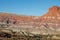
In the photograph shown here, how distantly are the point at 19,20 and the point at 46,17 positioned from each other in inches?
704

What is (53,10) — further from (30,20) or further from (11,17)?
(11,17)

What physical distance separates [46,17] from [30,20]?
1082 centimetres

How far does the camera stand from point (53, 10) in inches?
5005

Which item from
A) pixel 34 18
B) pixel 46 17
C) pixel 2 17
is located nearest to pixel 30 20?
pixel 34 18

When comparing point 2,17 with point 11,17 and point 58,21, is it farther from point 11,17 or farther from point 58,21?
point 58,21

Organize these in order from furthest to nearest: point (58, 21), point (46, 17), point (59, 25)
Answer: point (46, 17)
point (58, 21)
point (59, 25)

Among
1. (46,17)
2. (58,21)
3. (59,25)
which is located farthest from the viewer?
(46,17)

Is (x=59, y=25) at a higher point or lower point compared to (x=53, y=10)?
lower

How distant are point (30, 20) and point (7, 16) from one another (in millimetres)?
15542

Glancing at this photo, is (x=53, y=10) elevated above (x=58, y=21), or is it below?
above

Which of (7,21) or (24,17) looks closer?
(7,21)

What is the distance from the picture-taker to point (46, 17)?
122 metres

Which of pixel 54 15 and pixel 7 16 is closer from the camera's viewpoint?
pixel 7 16

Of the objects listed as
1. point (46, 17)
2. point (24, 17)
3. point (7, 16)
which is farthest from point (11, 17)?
point (46, 17)
